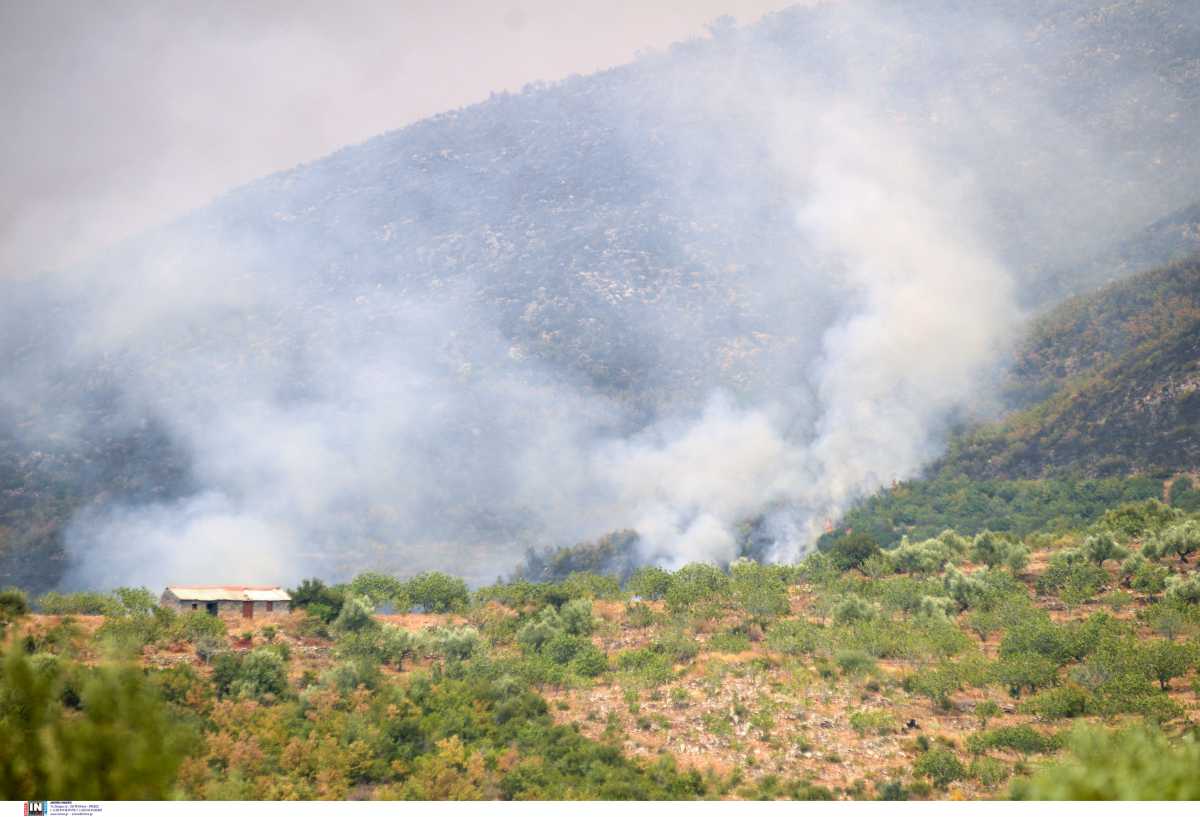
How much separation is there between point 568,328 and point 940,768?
90402 mm

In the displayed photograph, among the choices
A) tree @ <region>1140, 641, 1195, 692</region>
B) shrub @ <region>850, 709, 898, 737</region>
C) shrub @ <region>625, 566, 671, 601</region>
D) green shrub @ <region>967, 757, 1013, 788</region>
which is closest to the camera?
green shrub @ <region>967, 757, 1013, 788</region>

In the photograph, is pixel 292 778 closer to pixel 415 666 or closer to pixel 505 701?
pixel 505 701

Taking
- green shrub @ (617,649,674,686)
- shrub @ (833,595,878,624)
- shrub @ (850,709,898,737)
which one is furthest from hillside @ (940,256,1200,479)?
green shrub @ (617,649,674,686)

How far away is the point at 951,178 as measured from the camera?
128 m

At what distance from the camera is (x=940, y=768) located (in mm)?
22469

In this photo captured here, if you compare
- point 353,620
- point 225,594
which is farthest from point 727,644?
point 225,594

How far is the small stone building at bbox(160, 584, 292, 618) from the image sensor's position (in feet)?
124

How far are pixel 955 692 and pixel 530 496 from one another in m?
63.5

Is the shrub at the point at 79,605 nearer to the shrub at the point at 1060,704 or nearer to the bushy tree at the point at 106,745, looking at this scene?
the bushy tree at the point at 106,745

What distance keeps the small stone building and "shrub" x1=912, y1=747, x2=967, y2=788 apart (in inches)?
1080

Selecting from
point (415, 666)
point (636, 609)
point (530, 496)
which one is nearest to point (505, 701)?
point (415, 666)

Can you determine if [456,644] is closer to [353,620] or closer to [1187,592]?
[353,620]

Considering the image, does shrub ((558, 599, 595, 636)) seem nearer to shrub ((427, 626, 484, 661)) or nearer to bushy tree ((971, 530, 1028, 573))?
shrub ((427, 626, 484, 661))

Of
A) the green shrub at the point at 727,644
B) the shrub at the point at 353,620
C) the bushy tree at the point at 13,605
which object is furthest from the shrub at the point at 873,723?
the bushy tree at the point at 13,605
